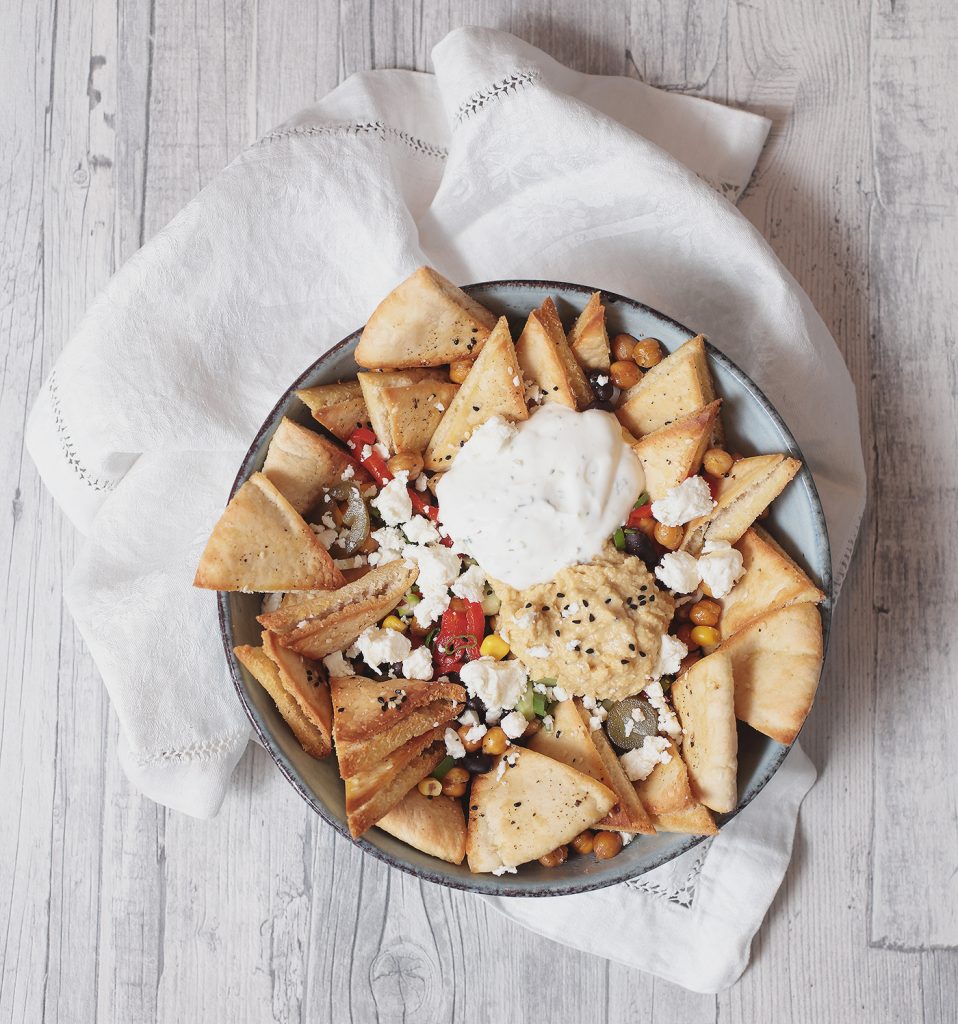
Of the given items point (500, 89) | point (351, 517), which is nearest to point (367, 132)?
point (500, 89)

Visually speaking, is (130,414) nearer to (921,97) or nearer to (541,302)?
(541,302)

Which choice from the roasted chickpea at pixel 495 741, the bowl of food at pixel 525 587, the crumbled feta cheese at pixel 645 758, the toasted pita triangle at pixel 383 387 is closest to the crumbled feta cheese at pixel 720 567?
the bowl of food at pixel 525 587

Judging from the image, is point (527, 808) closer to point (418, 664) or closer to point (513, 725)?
point (513, 725)

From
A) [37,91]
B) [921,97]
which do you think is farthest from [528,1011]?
[37,91]

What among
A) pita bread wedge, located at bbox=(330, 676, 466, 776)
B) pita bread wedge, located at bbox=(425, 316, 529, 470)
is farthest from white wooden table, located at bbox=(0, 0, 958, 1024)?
pita bread wedge, located at bbox=(425, 316, 529, 470)

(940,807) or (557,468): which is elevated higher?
(557,468)

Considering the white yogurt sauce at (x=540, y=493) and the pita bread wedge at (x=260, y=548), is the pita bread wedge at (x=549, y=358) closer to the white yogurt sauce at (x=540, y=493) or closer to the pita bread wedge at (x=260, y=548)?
the white yogurt sauce at (x=540, y=493)
